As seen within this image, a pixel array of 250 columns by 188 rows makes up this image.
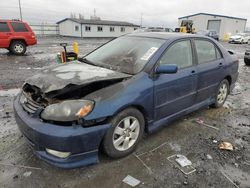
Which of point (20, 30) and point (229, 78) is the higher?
point (20, 30)

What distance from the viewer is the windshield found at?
10.9 feet

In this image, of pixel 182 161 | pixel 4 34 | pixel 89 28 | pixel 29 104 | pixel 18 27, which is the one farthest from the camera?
pixel 89 28

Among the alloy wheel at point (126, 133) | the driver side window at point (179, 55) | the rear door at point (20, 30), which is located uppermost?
the rear door at point (20, 30)

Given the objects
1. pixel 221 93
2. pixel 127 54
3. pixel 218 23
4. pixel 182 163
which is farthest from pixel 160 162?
pixel 218 23

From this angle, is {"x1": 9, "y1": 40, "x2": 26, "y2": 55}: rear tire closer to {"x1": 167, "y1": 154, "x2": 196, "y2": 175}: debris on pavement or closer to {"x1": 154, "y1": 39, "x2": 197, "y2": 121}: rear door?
{"x1": 154, "y1": 39, "x2": 197, "y2": 121}: rear door

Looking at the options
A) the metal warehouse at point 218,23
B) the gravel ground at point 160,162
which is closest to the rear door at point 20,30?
the gravel ground at point 160,162

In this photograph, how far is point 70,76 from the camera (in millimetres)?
2961

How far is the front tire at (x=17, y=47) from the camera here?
42.8ft

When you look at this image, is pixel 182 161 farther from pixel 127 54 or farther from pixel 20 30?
pixel 20 30

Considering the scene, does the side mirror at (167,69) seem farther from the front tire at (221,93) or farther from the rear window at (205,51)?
the front tire at (221,93)

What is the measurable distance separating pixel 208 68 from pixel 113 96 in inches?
90.6

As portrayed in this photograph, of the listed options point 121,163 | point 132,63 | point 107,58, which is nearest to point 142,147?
point 121,163

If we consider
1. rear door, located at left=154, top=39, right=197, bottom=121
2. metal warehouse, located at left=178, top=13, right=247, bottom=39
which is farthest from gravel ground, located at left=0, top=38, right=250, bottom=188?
metal warehouse, located at left=178, top=13, right=247, bottom=39

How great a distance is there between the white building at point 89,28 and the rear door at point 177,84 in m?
35.8
